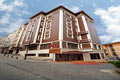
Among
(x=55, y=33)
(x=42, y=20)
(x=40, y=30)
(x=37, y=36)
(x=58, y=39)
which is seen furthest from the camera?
(x=42, y=20)

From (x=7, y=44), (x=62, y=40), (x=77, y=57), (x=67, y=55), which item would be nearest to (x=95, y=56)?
(x=77, y=57)

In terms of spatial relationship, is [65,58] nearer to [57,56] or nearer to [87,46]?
[57,56]

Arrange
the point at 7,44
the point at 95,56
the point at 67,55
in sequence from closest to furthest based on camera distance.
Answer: the point at 67,55 → the point at 95,56 → the point at 7,44

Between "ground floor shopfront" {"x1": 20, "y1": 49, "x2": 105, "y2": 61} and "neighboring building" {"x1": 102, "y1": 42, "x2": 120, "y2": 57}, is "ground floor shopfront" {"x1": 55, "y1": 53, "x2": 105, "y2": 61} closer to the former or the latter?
"ground floor shopfront" {"x1": 20, "y1": 49, "x2": 105, "y2": 61}

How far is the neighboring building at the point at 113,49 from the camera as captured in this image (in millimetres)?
32953

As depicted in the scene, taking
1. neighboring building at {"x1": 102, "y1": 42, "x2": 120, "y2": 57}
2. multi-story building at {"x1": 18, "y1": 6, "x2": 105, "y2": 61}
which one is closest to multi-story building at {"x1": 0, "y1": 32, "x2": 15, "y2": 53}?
multi-story building at {"x1": 18, "y1": 6, "x2": 105, "y2": 61}

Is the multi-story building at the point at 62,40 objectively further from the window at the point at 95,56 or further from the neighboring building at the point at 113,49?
the neighboring building at the point at 113,49

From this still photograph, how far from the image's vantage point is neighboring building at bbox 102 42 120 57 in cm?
3295

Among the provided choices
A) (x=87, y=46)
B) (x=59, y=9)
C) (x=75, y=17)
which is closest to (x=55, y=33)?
(x=59, y=9)

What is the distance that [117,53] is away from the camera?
32.6 m

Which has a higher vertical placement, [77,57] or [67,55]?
[67,55]

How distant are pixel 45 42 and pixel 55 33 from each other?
586 cm

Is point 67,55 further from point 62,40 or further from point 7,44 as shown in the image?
point 7,44

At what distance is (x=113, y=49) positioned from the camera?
3441 cm
